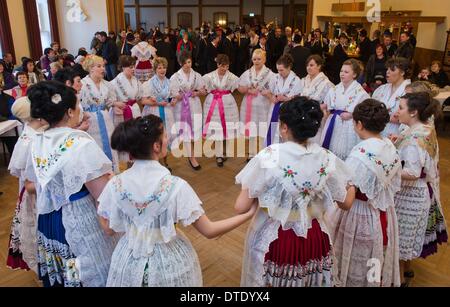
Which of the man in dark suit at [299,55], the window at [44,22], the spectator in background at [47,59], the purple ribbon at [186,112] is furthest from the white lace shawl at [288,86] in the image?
the window at [44,22]

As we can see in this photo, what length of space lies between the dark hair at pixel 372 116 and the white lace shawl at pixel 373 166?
0.25ft

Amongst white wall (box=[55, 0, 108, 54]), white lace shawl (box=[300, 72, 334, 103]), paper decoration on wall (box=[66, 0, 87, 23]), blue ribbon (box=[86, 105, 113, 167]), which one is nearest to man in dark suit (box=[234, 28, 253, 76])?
white wall (box=[55, 0, 108, 54])

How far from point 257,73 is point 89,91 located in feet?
6.38

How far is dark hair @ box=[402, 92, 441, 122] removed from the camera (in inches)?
95.7

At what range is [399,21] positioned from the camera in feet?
33.1


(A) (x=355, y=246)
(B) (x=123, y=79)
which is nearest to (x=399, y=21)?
(B) (x=123, y=79)

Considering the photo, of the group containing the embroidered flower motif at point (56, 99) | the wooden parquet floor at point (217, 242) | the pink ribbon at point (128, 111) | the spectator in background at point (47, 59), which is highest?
the embroidered flower motif at point (56, 99)

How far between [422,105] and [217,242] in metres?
1.83

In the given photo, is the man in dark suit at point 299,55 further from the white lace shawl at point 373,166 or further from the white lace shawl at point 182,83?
the white lace shawl at point 373,166

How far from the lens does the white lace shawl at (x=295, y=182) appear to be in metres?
1.73

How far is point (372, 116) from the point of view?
2.08 meters
